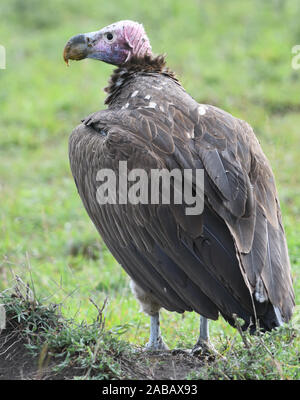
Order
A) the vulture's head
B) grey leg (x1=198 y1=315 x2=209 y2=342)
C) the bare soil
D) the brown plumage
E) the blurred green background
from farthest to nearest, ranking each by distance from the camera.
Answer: the blurred green background → the vulture's head → grey leg (x1=198 y1=315 x2=209 y2=342) → the brown plumage → the bare soil

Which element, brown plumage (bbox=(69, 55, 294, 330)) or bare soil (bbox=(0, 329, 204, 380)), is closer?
bare soil (bbox=(0, 329, 204, 380))

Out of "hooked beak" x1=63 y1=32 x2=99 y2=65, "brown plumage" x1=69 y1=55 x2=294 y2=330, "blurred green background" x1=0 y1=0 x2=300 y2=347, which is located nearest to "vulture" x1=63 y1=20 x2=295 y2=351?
"brown plumage" x1=69 y1=55 x2=294 y2=330

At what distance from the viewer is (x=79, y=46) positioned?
5.07 metres

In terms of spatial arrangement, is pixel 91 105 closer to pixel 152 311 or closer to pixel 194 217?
pixel 152 311

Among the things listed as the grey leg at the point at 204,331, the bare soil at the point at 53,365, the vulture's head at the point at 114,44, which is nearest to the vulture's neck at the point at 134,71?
the vulture's head at the point at 114,44

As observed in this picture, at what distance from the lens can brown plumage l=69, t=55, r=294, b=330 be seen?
11.8 feet

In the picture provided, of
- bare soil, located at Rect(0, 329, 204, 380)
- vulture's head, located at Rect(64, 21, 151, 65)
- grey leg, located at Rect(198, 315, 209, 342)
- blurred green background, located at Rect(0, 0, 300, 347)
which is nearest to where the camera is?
bare soil, located at Rect(0, 329, 204, 380)

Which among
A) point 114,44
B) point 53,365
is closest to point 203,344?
point 53,365

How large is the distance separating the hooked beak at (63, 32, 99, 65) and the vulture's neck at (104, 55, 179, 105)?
0.27 meters

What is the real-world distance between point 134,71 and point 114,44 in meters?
0.29

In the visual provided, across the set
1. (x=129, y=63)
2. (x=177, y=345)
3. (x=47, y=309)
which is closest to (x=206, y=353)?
(x=177, y=345)

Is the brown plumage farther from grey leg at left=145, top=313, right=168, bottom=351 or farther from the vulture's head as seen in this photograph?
the vulture's head

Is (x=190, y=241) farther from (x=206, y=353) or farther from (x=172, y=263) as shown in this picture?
(x=206, y=353)

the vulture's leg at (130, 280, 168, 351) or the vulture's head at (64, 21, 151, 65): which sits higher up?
the vulture's head at (64, 21, 151, 65)
